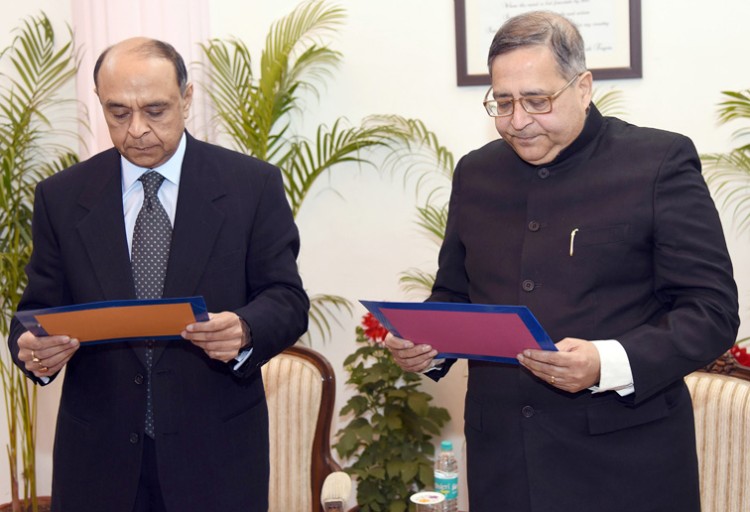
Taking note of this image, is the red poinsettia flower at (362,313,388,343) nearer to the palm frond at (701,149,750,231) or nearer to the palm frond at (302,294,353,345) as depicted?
the palm frond at (302,294,353,345)

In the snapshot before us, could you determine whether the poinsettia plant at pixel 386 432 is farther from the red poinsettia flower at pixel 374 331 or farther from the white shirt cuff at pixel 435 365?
the white shirt cuff at pixel 435 365

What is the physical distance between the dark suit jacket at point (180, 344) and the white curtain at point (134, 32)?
196cm

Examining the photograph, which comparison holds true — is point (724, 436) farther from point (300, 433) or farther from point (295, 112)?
point (295, 112)

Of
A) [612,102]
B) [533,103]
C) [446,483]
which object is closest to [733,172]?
[612,102]

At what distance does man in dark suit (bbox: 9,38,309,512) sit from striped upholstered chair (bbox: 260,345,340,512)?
29.2 inches

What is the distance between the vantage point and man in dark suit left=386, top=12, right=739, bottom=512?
6.60 ft

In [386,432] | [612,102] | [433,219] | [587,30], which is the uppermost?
[587,30]

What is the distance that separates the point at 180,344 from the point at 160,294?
0.42 ft

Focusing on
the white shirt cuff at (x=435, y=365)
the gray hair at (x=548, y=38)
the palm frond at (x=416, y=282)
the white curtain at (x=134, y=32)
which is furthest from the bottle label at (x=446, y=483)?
the white curtain at (x=134, y=32)

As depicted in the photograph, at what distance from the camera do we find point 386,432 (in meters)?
4.10

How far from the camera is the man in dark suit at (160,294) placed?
2.27 meters

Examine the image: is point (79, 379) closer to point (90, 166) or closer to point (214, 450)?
point (214, 450)

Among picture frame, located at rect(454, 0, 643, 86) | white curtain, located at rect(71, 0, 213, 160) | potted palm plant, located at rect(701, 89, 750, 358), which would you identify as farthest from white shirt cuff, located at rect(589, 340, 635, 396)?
white curtain, located at rect(71, 0, 213, 160)

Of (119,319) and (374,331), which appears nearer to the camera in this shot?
(119,319)
